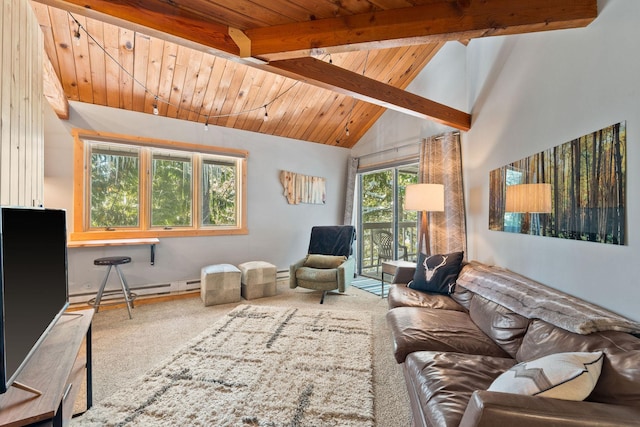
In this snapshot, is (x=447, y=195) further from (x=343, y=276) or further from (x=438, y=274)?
(x=343, y=276)

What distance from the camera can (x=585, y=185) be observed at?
1559 mm

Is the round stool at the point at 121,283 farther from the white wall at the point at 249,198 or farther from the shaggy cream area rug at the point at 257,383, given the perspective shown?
the shaggy cream area rug at the point at 257,383

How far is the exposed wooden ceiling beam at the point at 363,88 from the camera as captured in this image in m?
2.29

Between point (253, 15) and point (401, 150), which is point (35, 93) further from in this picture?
point (401, 150)

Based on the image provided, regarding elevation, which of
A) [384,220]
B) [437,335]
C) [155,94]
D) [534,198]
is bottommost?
[437,335]

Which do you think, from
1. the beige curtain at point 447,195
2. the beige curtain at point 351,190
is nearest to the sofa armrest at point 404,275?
the beige curtain at point 447,195

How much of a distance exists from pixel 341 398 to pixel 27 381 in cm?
150

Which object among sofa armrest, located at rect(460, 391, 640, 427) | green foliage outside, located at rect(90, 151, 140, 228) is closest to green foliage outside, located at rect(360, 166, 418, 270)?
sofa armrest, located at rect(460, 391, 640, 427)

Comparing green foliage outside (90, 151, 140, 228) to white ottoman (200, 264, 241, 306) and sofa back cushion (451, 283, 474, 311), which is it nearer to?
white ottoman (200, 264, 241, 306)

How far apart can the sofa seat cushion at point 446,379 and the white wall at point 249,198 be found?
328cm

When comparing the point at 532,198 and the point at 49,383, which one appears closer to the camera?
the point at 49,383

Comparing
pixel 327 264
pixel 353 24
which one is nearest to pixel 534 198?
pixel 353 24

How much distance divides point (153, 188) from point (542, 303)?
170 inches

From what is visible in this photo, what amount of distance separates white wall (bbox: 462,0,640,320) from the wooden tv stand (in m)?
2.44
